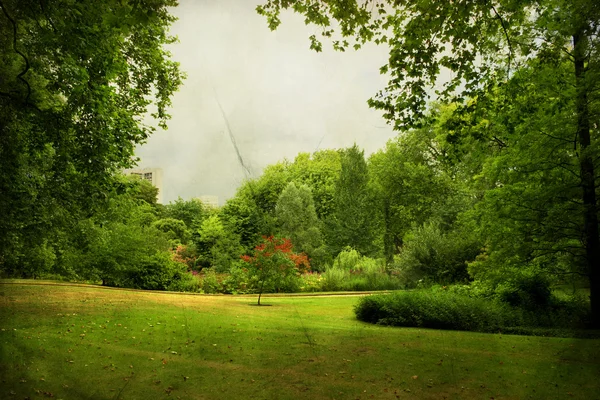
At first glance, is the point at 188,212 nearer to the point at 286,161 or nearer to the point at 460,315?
the point at 286,161

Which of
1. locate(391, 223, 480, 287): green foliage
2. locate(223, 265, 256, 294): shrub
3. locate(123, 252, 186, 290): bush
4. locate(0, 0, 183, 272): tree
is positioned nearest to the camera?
locate(0, 0, 183, 272): tree

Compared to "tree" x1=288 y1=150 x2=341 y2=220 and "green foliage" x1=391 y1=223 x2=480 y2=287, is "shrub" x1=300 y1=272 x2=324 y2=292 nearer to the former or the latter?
"tree" x1=288 y1=150 x2=341 y2=220

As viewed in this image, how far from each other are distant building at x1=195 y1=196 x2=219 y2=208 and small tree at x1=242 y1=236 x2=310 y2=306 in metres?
1.88

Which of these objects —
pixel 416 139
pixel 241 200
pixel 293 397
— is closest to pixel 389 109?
pixel 241 200

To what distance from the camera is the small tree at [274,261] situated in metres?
7.48

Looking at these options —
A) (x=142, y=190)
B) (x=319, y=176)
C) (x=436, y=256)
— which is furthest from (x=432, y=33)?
(x=436, y=256)

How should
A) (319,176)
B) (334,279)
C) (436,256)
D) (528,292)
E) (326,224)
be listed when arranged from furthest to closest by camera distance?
(436,256)
(334,279)
(528,292)
(319,176)
(326,224)

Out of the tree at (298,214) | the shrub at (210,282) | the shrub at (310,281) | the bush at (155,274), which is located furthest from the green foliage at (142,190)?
the shrub at (310,281)

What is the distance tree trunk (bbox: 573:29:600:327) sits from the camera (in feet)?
24.0

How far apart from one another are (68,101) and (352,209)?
186 inches

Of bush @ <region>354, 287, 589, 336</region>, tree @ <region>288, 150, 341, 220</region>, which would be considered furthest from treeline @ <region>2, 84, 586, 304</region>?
bush @ <region>354, 287, 589, 336</region>

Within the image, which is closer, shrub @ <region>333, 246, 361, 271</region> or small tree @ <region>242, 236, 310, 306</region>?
shrub @ <region>333, 246, 361, 271</region>

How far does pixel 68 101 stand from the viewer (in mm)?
4996

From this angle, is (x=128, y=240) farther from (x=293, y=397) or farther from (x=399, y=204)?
(x=399, y=204)
